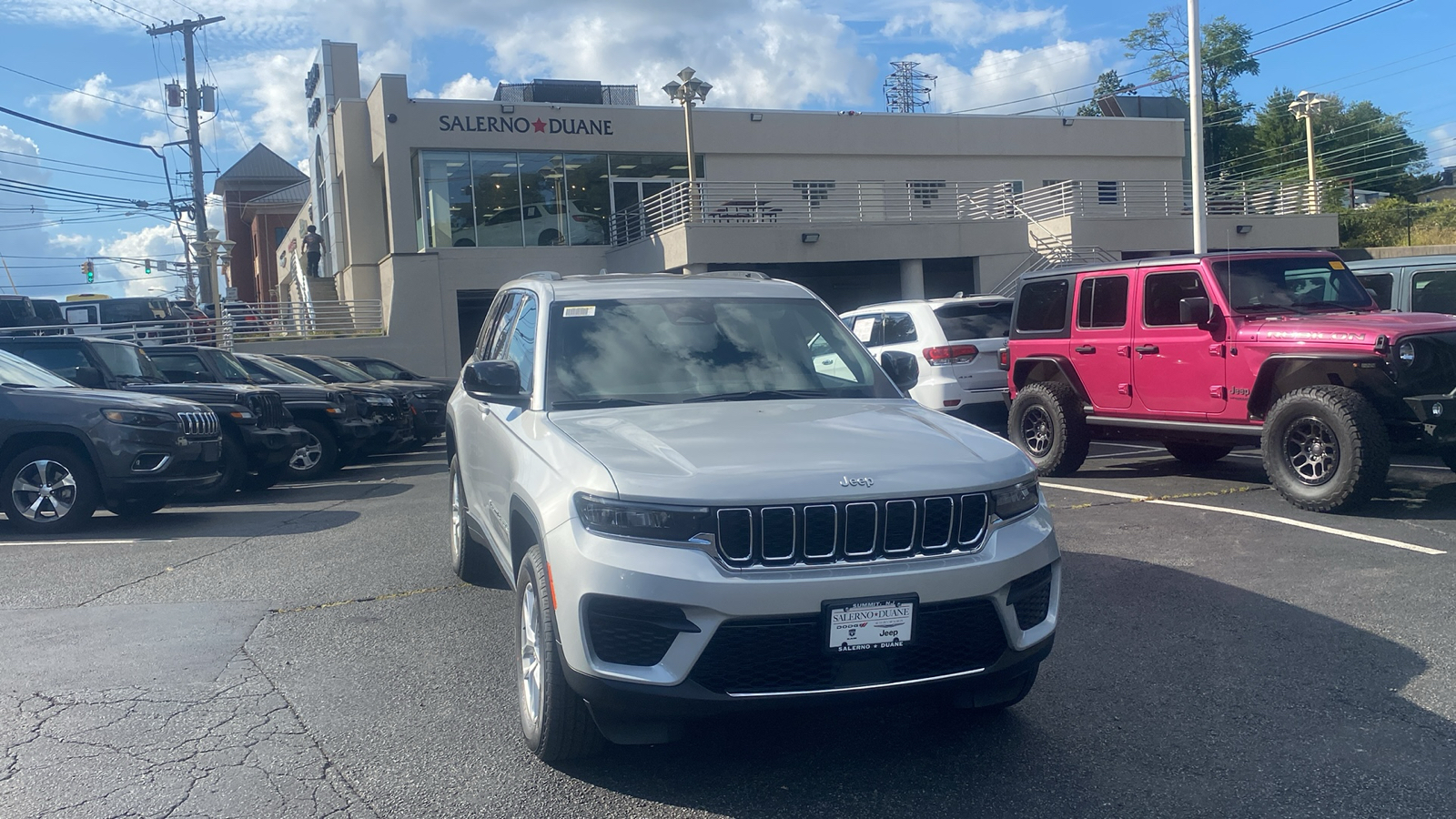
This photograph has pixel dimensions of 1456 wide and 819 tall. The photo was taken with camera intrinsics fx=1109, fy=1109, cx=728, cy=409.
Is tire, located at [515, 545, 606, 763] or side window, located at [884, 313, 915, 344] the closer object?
tire, located at [515, 545, 606, 763]

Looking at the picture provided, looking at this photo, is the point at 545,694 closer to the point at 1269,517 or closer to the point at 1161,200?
the point at 1269,517

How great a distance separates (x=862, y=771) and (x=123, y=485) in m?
8.02

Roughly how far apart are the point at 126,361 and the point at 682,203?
15744 millimetres

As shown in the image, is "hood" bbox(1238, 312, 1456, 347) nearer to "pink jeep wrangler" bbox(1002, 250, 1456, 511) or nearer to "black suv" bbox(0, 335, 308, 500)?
"pink jeep wrangler" bbox(1002, 250, 1456, 511)

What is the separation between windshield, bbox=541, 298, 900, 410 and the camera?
15.9 ft

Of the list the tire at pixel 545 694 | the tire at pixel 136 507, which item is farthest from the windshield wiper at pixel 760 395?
the tire at pixel 136 507

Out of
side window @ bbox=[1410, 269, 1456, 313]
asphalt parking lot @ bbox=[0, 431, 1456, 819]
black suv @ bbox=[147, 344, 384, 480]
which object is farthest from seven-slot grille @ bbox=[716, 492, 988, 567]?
black suv @ bbox=[147, 344, 384, 480]

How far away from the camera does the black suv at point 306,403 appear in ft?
44.1

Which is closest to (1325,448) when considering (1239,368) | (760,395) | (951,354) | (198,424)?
(1239,368)

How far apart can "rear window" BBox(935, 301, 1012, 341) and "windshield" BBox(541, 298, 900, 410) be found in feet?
23.2

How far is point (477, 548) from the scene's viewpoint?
679cm

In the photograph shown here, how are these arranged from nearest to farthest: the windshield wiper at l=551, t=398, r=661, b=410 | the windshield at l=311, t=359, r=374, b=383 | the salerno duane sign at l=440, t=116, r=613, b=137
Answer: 1. the windshield wiper at l=551, t=398, r=661, b=410
2. the windshield at l=311, t=359, r=374, b=383
3. the salerno duane sign at l=440, t=116, r=613, b=137

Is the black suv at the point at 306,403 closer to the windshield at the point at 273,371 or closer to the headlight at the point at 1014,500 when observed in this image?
the windshield at the point at 273,371

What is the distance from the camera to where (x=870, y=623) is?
11.5 feet
